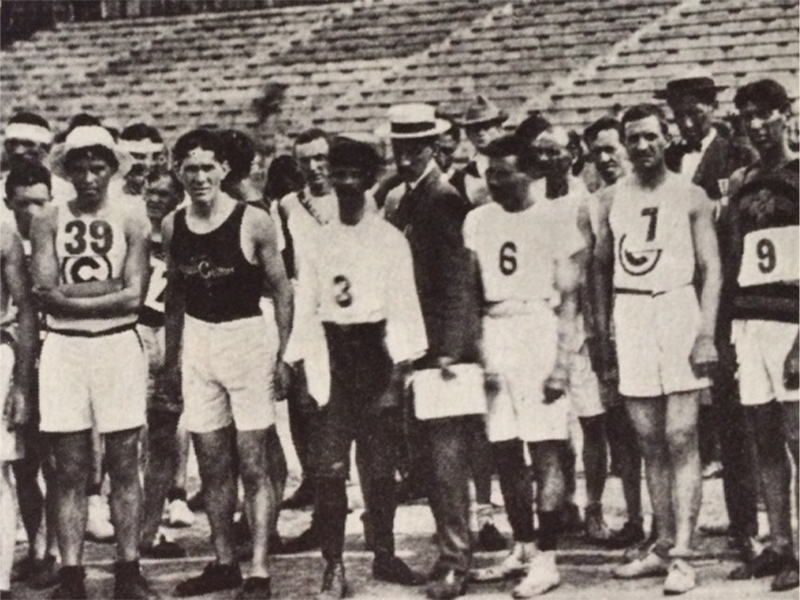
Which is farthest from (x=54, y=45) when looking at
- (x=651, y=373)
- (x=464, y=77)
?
(x=651, y=373)

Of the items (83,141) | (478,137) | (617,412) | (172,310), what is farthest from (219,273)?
(478,137)

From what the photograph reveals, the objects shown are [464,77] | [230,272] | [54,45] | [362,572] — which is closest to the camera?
[230,272]

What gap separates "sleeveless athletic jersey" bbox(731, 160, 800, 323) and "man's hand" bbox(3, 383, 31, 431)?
116 inches

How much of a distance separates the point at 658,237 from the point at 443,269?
0.89 meters

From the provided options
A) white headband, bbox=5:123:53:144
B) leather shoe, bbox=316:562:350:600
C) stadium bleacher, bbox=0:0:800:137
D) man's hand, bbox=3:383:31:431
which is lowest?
leather shoe, bbox=316:562:350:600

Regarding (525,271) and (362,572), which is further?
(362,572)

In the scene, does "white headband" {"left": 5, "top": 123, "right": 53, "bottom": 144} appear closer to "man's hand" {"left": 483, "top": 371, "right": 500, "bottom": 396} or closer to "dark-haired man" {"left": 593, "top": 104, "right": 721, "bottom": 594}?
"man's hand" {"left": 483, "top": 371, "right": 500, "bottom": 396}

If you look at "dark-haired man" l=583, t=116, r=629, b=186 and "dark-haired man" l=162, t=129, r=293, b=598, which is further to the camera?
"dark-haired man" l=583, t=116, r=629, b=186

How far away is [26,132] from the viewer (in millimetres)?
5590

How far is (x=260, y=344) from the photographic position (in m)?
5.04

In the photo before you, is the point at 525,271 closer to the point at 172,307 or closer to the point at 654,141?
the point at 654,141

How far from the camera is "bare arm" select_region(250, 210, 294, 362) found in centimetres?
503

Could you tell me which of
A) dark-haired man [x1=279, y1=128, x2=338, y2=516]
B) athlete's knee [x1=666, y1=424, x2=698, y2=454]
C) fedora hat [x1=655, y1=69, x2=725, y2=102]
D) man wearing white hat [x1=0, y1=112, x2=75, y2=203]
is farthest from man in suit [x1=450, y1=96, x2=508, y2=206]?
man wearing white hat [x1=0, y1=112, x2=75, y2=203]

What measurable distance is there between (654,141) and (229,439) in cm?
214
